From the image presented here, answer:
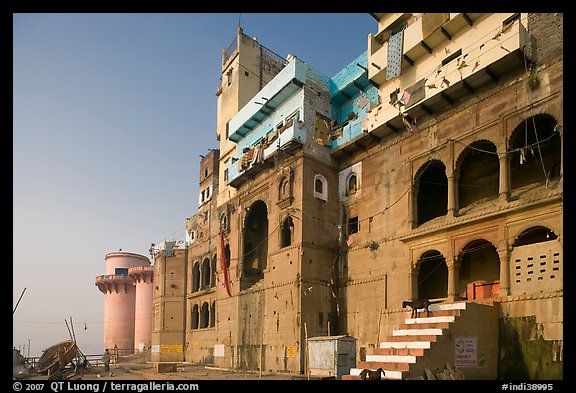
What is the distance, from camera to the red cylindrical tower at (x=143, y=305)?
199 feet

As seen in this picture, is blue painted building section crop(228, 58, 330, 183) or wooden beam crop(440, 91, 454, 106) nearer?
wooden beam crop(440, 91, 454, 106)

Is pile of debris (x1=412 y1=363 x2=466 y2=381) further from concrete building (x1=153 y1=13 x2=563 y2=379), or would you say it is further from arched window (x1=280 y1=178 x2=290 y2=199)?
arched window (x1=280 y1=178 x2=290 y2=199)

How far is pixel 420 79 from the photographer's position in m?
24.6

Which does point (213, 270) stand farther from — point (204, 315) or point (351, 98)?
point (351, 98)

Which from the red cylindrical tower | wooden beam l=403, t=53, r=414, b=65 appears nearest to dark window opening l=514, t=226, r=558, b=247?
wooden beam l=403, t=53, r=414, b=65

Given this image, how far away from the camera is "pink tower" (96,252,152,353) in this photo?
213 ft

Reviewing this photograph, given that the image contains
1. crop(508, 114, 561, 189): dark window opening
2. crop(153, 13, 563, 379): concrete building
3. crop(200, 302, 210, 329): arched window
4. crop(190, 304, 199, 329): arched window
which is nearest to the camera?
crop(153, 13, 563, 379): concrete building

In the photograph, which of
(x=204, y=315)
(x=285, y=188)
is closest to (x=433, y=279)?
(x=285, y=188)

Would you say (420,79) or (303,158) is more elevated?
(420,79)

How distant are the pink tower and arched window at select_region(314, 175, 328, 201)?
43.2 metres

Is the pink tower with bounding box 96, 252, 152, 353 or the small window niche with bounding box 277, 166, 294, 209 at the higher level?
the small window niche with bounding box 277, 166, 294, 209
